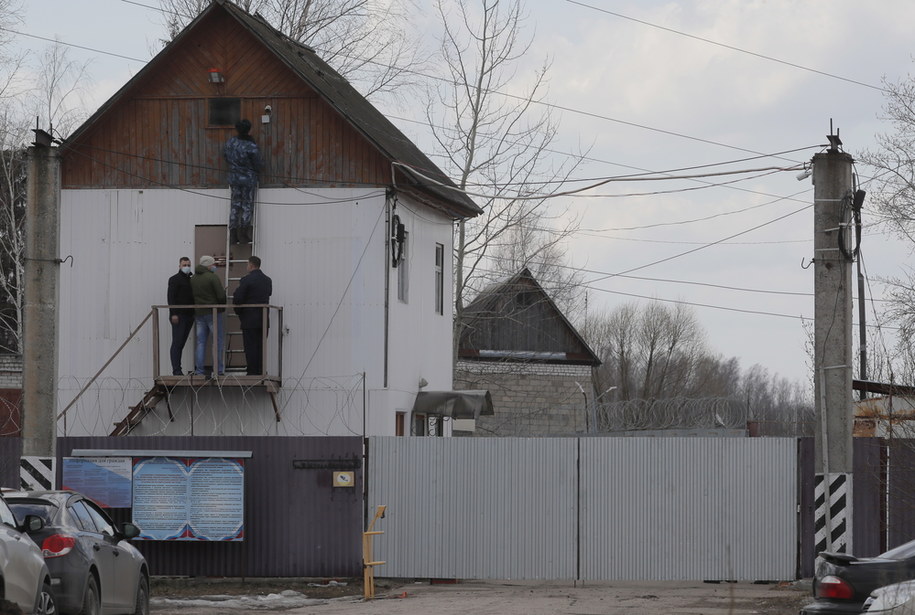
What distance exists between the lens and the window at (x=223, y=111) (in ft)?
81.8

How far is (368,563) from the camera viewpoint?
19.3 metres

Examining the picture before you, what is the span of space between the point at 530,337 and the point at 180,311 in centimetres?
3236

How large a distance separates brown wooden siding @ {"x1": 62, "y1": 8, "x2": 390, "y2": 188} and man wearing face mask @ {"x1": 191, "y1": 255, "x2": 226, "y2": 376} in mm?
2156

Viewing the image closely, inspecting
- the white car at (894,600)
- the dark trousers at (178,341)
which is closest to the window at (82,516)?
the white car at (894,600)

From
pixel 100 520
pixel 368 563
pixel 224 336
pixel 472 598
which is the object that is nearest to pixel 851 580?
pixel 472 598

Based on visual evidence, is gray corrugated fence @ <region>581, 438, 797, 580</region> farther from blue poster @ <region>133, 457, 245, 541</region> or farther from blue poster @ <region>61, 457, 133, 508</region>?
blue poster @ <region>61, 457, 133, 508</region>

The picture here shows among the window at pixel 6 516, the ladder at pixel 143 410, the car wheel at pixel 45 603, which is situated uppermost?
the ladder at pixel 143 410

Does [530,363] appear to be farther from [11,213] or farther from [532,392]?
[11,213]

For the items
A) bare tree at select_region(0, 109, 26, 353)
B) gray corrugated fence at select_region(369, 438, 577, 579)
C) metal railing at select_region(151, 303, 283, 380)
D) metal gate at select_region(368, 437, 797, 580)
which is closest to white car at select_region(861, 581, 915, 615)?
metal gate at select_region(368, 437, 797, 580)

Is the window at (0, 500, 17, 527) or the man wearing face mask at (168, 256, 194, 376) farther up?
the man wearing face mask at (168, 256, 194, 376)

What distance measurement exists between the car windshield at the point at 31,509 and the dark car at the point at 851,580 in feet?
24.7

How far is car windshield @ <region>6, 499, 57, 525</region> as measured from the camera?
1330 centimetres

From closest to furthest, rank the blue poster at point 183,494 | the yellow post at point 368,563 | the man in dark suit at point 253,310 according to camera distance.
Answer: the yellow post at point 368,563 → the blue poster at point 183,494 → the man in dark suit at point 253,310

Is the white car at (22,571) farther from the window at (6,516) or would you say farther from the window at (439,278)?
the window at (439,278)
